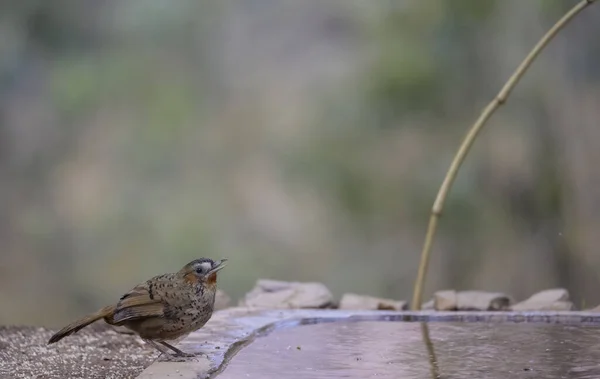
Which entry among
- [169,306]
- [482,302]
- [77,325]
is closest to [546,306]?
[482,302]

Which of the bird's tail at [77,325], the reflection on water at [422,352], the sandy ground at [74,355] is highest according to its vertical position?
the bird's tail at [77,325]

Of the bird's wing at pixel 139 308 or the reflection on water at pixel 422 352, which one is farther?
the bird's wing at pixel 139 308

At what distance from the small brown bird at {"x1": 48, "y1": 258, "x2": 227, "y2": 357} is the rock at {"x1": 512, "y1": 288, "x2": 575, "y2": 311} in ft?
8.43

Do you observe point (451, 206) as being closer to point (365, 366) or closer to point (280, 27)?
point (280, 27)

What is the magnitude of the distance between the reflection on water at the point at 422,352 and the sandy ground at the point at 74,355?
0.55 meters

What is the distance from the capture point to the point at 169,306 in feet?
10.3

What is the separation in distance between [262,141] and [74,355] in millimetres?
4321

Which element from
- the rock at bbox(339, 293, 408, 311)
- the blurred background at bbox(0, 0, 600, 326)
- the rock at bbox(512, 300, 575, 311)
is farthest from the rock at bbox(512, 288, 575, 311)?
the blurred background at bbox(0, 0, 600, 326)

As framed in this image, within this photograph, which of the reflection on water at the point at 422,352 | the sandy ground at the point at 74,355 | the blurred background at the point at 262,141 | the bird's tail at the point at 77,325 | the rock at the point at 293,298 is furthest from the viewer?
the blurred background at the point at 262,141

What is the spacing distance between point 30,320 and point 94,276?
66 cm

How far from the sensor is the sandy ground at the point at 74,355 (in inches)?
132

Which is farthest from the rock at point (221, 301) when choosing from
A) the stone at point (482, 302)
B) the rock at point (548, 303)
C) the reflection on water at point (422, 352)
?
the rock at point (548, 303)

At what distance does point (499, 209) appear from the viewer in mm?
7445

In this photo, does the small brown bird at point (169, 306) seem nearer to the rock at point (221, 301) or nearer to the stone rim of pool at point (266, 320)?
the stone rim of pool at point (266, 320)
